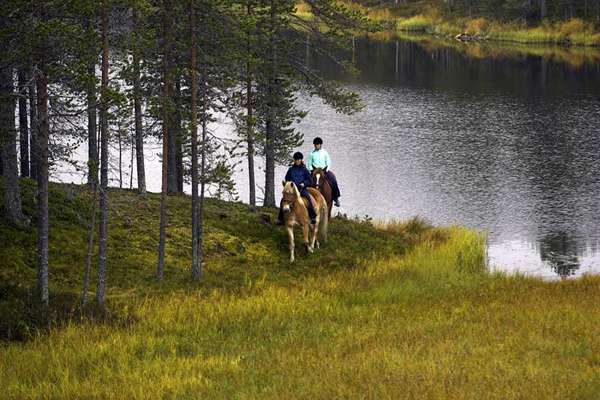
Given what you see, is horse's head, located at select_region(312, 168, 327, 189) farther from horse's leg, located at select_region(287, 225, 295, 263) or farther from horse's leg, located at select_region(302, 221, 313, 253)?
horse's leg, located at select_region(287, 225, 295, 263)

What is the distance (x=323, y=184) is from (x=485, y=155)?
110 feet

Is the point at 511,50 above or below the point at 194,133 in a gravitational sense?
above

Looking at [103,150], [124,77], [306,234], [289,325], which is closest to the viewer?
[289,325]

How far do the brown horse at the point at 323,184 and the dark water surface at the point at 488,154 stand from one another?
25.1 ft

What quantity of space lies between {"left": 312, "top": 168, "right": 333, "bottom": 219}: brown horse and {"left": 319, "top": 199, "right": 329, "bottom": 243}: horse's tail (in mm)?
774

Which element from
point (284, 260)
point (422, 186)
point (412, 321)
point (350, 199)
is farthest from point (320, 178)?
point (422, 186)

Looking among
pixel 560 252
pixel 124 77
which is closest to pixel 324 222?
pixel 124 77

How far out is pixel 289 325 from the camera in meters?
19.2

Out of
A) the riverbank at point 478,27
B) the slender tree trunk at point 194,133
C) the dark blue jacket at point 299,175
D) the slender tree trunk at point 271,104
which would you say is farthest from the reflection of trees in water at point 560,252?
the riverbank at point 478,27

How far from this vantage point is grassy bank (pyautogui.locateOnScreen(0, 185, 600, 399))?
14.2 metres

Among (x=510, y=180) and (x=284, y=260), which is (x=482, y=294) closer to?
(x=284, y=260)

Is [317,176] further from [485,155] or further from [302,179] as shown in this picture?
[485,155]

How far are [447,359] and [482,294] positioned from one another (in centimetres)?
845

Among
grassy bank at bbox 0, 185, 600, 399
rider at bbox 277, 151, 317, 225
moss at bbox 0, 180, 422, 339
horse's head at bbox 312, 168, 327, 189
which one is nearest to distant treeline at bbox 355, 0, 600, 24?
moss at bbox 0, 180, 422, 339
